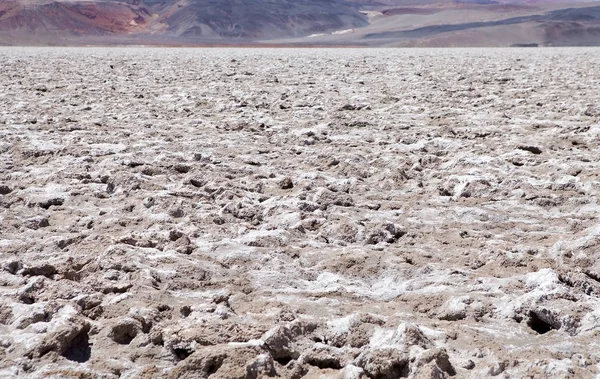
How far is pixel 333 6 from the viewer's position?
3708 inches

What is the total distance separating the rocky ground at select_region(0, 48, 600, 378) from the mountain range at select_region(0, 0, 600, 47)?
2061 inches

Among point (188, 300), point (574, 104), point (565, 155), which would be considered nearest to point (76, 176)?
point (188, 300)

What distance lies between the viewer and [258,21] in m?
80.8

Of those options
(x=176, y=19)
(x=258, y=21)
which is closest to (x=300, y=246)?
(x=176, y=19)

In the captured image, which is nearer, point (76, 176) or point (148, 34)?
point (76, 176)

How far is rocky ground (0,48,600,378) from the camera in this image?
84.6 inches

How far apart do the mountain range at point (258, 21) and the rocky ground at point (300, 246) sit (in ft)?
172

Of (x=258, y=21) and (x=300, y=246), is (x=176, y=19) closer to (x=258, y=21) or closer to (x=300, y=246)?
(x=258, y=21)

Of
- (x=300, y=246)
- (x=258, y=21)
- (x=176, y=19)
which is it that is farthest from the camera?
(x=258, y=21)

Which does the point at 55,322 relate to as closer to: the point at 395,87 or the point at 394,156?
the point at 394,156

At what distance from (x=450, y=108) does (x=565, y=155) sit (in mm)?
2553

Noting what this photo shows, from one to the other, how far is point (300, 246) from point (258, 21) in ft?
263

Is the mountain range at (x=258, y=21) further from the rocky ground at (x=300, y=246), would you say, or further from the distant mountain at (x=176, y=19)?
the rocky ground at (x=300, y=246)

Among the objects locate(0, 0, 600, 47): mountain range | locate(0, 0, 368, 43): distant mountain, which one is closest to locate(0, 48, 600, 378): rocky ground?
locate(0, 0, 600, 47): mountain range
